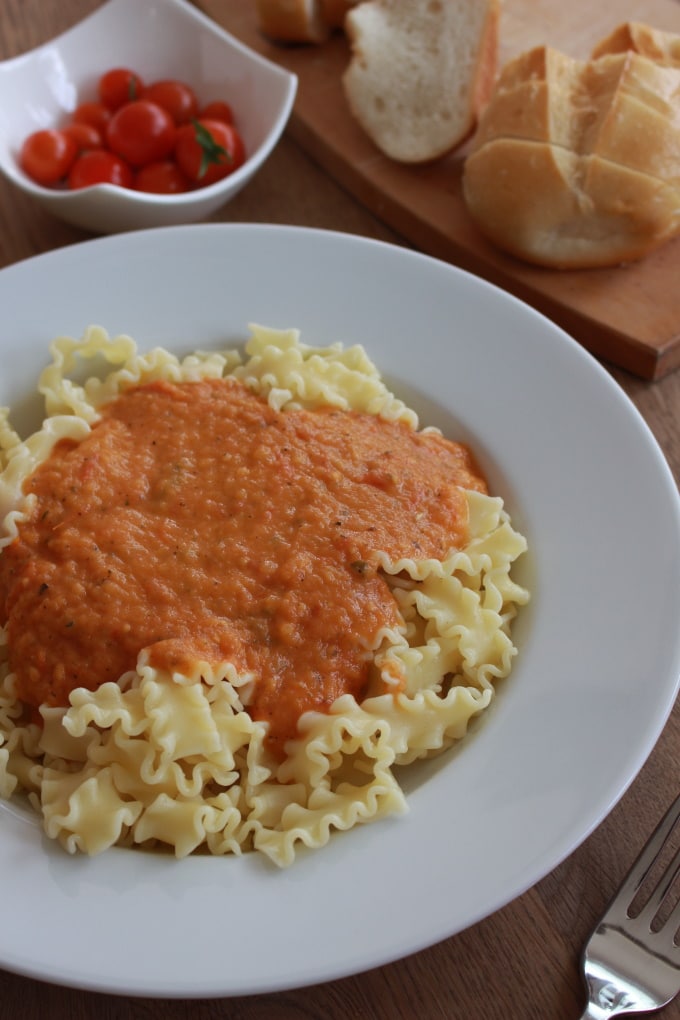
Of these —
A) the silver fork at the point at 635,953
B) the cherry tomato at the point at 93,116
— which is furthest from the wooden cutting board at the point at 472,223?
the silver fork at the point at 635,953

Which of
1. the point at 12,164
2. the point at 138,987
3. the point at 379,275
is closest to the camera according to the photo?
the point at 138,987

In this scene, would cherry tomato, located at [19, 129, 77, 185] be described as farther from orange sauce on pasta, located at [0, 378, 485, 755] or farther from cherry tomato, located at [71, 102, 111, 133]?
orange sauce on pasta, located at [0, 378, 485, 755]

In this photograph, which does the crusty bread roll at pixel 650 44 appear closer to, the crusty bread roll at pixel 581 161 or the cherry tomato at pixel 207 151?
the crusty bread roll at pixel 581 161

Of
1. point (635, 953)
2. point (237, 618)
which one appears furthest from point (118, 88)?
point (635, 953)

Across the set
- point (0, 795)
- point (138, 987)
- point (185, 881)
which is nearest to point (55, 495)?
point (0, 795)

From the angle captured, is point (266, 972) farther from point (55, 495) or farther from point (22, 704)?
point (55, 495)

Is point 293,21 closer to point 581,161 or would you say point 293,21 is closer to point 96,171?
point 96,171
